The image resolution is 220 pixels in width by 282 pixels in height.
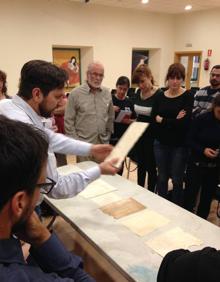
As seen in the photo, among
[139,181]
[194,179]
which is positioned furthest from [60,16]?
[194,179]

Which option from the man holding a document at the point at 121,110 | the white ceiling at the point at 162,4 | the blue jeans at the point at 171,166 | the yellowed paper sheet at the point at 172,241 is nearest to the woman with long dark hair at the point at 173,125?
the blue jeans at the point at 171,166

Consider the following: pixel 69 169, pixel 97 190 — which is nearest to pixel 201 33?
pixel 69 169

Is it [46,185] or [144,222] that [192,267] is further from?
[144,222]

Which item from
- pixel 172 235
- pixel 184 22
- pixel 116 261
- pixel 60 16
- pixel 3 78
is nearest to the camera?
pixel 116 261

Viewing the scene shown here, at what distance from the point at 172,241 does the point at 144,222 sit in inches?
8.6

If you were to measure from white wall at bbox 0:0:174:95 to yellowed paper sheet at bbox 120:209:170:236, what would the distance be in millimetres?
4976

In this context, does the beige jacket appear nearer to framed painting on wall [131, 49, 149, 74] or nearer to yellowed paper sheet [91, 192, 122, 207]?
yellowed paper sheet [91, 192, 122, 207]

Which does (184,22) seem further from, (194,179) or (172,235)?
(172,235)

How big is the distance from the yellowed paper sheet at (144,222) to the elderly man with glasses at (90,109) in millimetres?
1414

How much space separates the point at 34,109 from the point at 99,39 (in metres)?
5.72

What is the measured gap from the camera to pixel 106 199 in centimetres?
187

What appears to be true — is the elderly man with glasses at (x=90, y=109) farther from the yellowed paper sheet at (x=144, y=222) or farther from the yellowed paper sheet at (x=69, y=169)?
the yellowed paper sheet at (x=144, y=222)

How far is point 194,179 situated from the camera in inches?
101

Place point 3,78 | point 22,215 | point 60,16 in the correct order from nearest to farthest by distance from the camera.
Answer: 1. point 22,215
2. point 3,78
3. point 60,16
